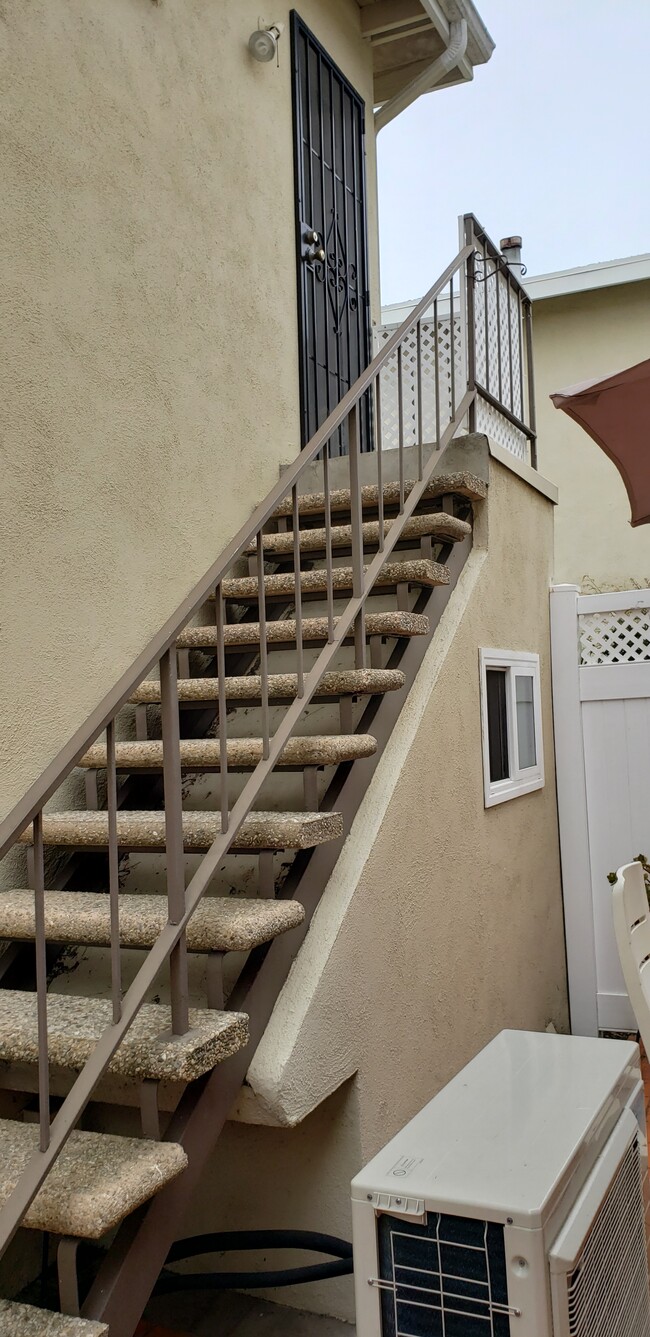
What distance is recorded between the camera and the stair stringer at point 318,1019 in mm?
2195

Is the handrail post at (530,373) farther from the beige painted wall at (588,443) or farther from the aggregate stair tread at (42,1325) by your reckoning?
the aggregate stair tread at (42,1325)

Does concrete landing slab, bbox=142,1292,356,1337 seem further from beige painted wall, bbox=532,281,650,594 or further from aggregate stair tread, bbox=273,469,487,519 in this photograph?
beige painted wall, bbox=532,281,650,594

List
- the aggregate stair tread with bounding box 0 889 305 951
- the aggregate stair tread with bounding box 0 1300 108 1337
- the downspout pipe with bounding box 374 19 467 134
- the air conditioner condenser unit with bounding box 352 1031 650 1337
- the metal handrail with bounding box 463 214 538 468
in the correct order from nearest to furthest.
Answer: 1. the air conditioner condenser unit with bounding box 352 1031 650 1337
2. the aggregate stair tread with bounding box 0 1300 108 1337
3. the aggregate stair tread with bounding box 0 889 305 951
4. the metal handrail with bounding box 463 214 538 468
5. the downspout pipe with bounding box 374 19 467 134

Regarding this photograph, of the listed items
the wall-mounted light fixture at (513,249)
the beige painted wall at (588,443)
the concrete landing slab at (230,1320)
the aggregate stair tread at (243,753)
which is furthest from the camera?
the beige painted wall at (588,443)

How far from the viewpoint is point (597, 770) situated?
4.91 m

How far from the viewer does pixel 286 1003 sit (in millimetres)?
2332

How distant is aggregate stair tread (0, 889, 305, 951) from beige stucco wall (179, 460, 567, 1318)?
0.24 metres

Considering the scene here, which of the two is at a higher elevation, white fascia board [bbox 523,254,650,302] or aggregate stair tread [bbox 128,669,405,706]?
white fascia board [bbox 523,254,650,302]

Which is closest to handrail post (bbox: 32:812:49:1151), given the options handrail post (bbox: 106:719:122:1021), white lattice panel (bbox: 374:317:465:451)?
handrail post (bbox: 106:719:122:1021)

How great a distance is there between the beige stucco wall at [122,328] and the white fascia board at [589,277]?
4501 millimetres

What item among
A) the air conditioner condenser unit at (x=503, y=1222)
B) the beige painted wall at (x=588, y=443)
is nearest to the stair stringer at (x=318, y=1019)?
the air conditioner condenser unit at (x=503, y=1222)

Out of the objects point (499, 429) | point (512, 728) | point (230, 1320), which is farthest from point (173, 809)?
point (499, 429)

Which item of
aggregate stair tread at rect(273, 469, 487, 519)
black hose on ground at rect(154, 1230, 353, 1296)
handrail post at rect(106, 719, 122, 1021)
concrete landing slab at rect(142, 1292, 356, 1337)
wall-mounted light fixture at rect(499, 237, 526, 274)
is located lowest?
concrete landing slab at rect(142, 1292, 356, 1337)

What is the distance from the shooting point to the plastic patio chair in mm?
2340
